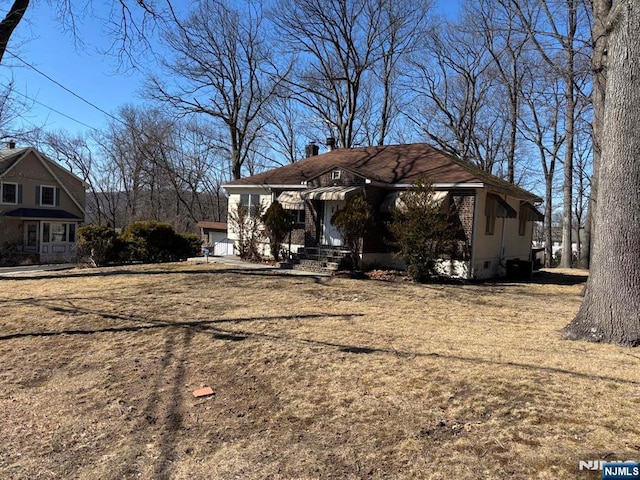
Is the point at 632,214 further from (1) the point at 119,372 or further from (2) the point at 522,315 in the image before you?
(1) the point at 119,372

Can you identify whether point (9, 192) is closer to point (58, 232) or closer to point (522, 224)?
point (58, 232)

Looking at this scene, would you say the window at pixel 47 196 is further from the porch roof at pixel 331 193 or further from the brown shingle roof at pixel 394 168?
the porch roof at pixel 331 193

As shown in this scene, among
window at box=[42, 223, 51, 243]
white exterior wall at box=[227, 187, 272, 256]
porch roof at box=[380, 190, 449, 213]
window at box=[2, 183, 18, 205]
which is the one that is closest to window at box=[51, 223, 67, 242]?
window at box=[42, 223, 51, 243]

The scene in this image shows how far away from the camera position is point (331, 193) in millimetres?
14617

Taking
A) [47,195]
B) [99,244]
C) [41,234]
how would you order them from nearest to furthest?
[99,244] < [41,234] < [47,195]

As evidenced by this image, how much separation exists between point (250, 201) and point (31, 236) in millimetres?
20649

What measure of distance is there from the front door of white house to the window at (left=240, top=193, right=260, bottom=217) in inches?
132

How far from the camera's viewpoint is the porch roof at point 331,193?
1434 centimetres

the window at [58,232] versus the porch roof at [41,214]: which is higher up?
the porch roof at [41,214]

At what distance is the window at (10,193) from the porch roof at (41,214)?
2.40ft

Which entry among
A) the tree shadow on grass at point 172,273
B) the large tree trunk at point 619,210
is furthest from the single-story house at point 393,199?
the large tree trunk at point 619,210

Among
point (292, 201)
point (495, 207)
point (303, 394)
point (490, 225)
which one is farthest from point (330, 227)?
point (303, 394)

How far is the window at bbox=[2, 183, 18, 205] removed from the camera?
29094 millimetres

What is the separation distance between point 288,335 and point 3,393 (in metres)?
3.36
